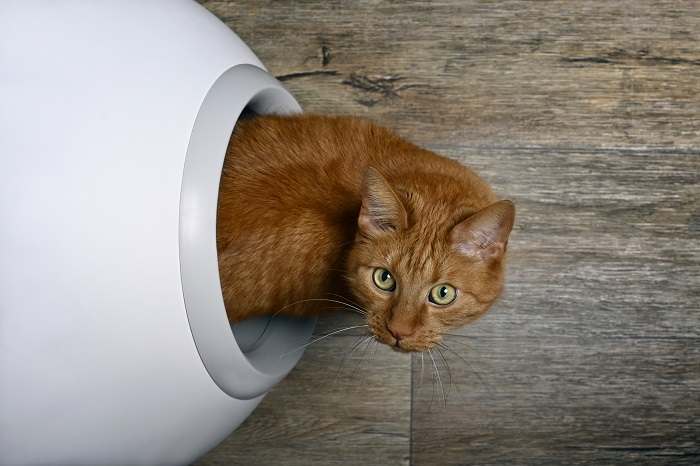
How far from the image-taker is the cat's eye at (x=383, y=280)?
44.6 inches

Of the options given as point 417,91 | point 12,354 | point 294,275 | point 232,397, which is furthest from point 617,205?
point 12,354

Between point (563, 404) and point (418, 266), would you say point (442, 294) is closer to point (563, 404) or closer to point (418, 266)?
point (418, 266)

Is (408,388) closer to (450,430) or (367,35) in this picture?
(450,430)

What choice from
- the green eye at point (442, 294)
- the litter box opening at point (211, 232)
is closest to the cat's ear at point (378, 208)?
the green eye at point (442, 294)

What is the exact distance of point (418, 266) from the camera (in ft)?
3.61

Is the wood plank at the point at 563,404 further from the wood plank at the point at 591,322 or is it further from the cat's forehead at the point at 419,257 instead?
the cat's forehead at the point at 419,257

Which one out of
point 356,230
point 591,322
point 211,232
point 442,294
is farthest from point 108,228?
point 591,322

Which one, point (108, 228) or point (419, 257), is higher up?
point (108, 228)

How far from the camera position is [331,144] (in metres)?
1.23

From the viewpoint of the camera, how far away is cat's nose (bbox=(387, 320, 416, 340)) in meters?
1.10

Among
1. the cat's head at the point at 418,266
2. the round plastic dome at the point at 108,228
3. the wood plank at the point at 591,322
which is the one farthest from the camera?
the wood plank at the point at 591,322

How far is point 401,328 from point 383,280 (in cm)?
9

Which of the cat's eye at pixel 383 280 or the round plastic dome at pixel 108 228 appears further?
the cat's eye at pixel 383 280

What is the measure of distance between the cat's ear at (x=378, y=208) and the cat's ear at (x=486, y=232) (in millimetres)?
94
